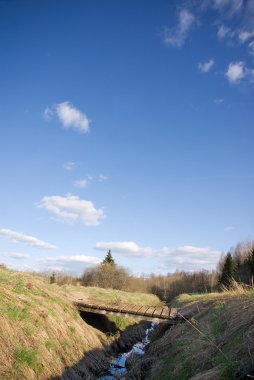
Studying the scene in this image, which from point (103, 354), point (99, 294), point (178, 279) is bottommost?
point (103, 354)

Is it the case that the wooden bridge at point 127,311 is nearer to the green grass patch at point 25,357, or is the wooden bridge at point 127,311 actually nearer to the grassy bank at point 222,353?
the grassy bank at point 222,353

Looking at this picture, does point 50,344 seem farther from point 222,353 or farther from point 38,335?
point 222,353

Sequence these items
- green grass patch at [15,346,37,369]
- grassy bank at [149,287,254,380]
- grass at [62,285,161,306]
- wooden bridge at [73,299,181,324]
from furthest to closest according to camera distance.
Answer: grass at [62,285,161,306]
wooden bridge at [73,299,181,324]
green grass patch at [15,346,37,369]
grassy bank at [149,287,254,380]

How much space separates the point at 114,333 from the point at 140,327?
568 cm

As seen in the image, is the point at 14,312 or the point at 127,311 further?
the point at 127,311

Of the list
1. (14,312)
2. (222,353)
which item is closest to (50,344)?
(14,312)

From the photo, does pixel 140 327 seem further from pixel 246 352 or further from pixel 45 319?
pixel 246 352

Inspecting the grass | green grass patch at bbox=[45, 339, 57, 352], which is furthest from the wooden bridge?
green grass patch at bbox=[45, 339, 57, 352]

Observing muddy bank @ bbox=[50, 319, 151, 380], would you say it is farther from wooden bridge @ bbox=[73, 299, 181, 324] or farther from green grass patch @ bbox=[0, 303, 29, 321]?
green grass patch @ bbox=[0, 303, 29, 321]

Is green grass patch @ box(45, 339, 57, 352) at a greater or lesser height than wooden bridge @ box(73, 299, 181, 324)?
lesser

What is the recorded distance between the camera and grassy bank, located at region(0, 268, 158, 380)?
985 cm

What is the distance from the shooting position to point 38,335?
11719mm

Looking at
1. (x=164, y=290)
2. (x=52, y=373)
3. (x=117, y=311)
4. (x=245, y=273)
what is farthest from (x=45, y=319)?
(x=164, y=290)

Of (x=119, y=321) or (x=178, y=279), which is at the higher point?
(x=178, y=279)
